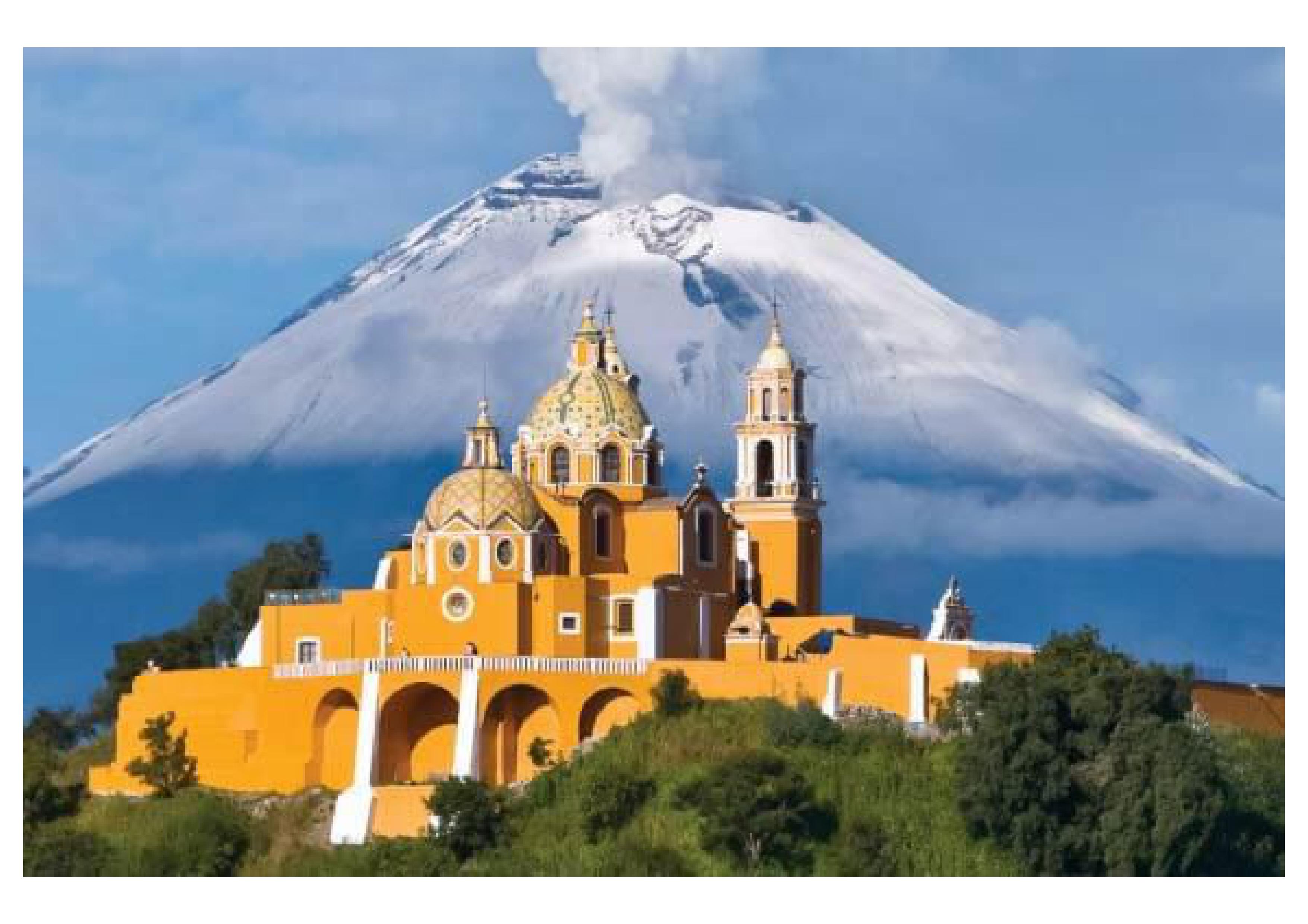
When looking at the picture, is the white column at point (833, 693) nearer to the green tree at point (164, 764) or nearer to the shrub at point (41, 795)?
the green tree at point (164, 764)

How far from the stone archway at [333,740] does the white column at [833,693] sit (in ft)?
24.8

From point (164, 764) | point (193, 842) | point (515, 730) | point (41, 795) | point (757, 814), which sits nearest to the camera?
point (757, 814)

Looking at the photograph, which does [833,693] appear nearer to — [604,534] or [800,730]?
[800,730]

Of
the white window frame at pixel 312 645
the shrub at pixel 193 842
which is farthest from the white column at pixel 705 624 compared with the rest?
the shrub at pixel 193 842

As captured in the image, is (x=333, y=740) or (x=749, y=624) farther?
(x=749, y=624)

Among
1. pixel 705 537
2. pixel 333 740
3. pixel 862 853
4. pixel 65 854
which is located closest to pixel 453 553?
pixel 333 740

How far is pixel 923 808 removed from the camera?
62.6 metres

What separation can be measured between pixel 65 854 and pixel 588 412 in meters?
12.6

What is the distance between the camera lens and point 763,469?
73.1m

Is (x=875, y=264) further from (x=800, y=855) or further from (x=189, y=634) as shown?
(x=800, y=855)

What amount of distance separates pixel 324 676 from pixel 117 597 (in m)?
52.9

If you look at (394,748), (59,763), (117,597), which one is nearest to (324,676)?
(394,748)

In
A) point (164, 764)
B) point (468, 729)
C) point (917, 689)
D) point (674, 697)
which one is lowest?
point (164, 764)

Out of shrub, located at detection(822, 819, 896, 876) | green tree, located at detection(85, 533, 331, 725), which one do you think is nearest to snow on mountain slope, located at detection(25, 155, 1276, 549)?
green tree, located at detection(85, 533, 331, 725)
